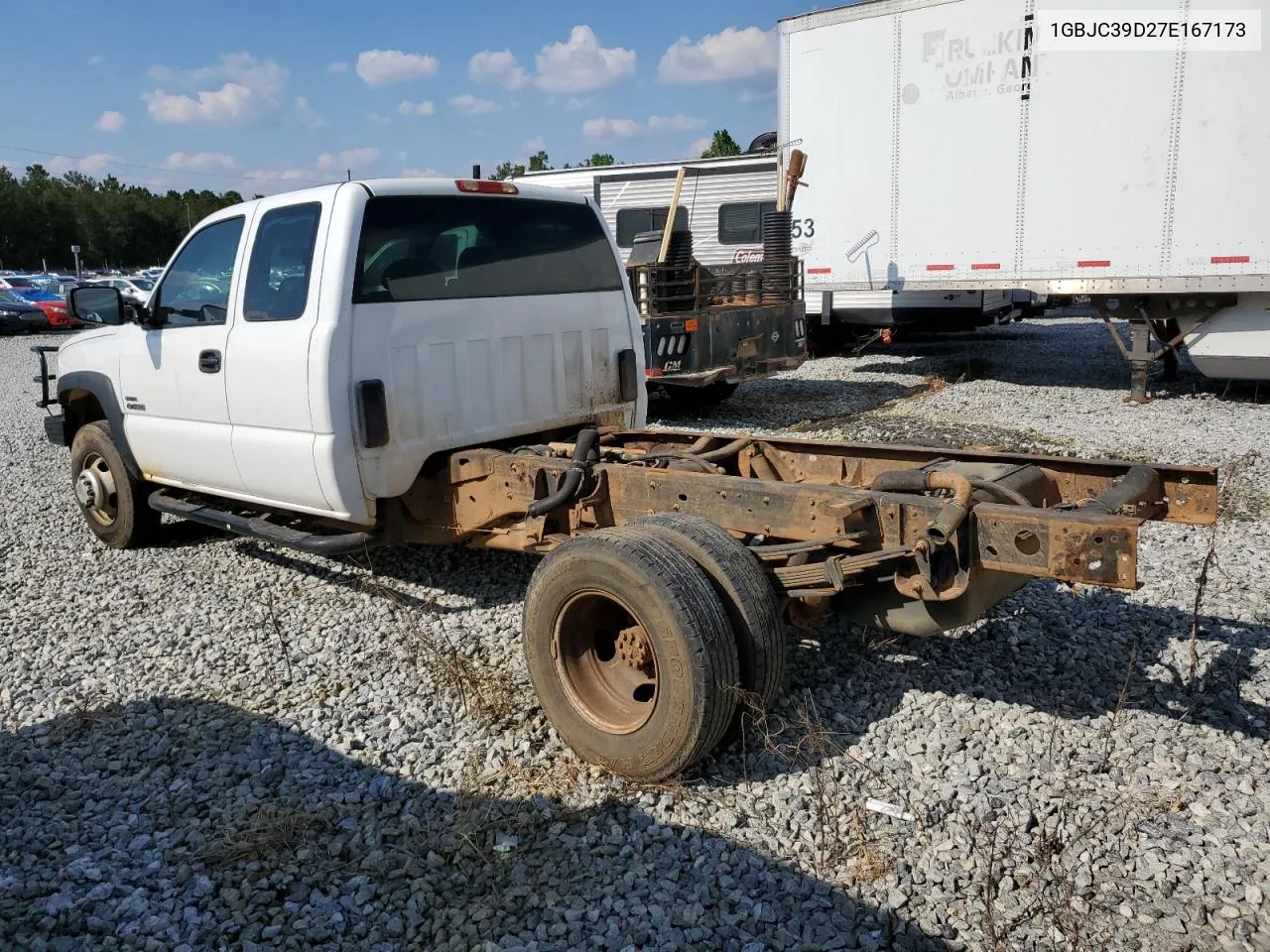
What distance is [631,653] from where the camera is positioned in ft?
12.1

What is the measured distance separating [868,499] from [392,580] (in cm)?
327

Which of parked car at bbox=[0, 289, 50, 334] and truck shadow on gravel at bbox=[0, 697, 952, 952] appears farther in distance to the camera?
parked car at bbox=[0, 289, 50, 334]

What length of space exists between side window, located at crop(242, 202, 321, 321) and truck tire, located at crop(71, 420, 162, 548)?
1.99 metres

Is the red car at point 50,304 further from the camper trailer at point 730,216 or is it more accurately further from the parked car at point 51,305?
the camper trailer at point 730,216

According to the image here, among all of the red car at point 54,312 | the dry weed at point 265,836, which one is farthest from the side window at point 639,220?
the red car at point 54,312

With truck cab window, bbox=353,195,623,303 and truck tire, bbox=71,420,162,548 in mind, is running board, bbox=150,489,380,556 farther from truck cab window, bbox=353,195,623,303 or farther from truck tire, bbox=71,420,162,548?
truck cab window, bbox=353,195,623,303

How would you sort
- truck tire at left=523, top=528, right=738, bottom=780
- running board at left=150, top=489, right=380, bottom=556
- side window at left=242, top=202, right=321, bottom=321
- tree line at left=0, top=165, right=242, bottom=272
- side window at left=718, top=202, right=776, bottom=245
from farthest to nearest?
tree line at left=0, top=165, right=242, bottom=272 → side window at left=718, top=202, right=776, bottom=245 → running board at left=150, top=489, right=380, bottom=556 → side window at left=242, top=202, right=321, bottom=321 → truck tire at left=523, top=528, right=738, bottom=780

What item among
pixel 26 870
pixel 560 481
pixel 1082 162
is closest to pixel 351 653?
pixel 560 481

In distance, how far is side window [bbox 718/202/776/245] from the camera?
14094 mm

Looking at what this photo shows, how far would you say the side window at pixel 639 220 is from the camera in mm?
14531

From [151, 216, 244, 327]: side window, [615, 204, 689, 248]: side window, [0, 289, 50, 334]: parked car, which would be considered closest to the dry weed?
[151, 216, 244, 327]: side window

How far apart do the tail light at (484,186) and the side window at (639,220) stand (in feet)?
31.3

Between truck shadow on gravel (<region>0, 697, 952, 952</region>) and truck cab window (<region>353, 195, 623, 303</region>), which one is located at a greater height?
truck cab window (<region>353, 195, 623, 303</region>)

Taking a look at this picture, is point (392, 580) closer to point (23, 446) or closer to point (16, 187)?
point (23, 446)
